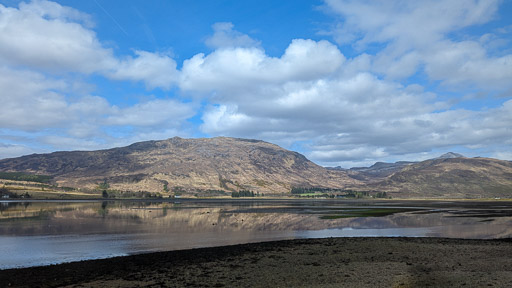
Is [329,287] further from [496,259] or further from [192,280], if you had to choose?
[496,259]

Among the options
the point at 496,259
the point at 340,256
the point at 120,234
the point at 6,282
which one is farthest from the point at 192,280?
the point at 120,234

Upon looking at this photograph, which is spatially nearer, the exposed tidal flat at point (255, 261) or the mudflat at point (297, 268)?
the mudflat at point (297, 268)

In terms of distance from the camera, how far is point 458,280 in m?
24.2

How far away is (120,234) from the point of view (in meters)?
57.9

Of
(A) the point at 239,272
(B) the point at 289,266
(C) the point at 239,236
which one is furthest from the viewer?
(C) the point at 239,236

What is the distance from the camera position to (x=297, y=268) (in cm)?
3003

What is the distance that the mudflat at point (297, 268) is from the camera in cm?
2489

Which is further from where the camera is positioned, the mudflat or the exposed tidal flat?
the exposed tidal flat

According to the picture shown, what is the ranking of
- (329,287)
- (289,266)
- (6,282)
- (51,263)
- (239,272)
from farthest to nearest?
(51,263), (289,266), (239,272), (6,282), (329,287)

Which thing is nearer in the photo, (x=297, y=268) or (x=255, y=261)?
(x=297, y=268)

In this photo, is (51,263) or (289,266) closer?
(289,266)

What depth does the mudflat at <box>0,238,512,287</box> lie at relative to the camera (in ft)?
81.7

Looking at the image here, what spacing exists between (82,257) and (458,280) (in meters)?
33.7

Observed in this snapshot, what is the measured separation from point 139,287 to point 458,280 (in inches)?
819
